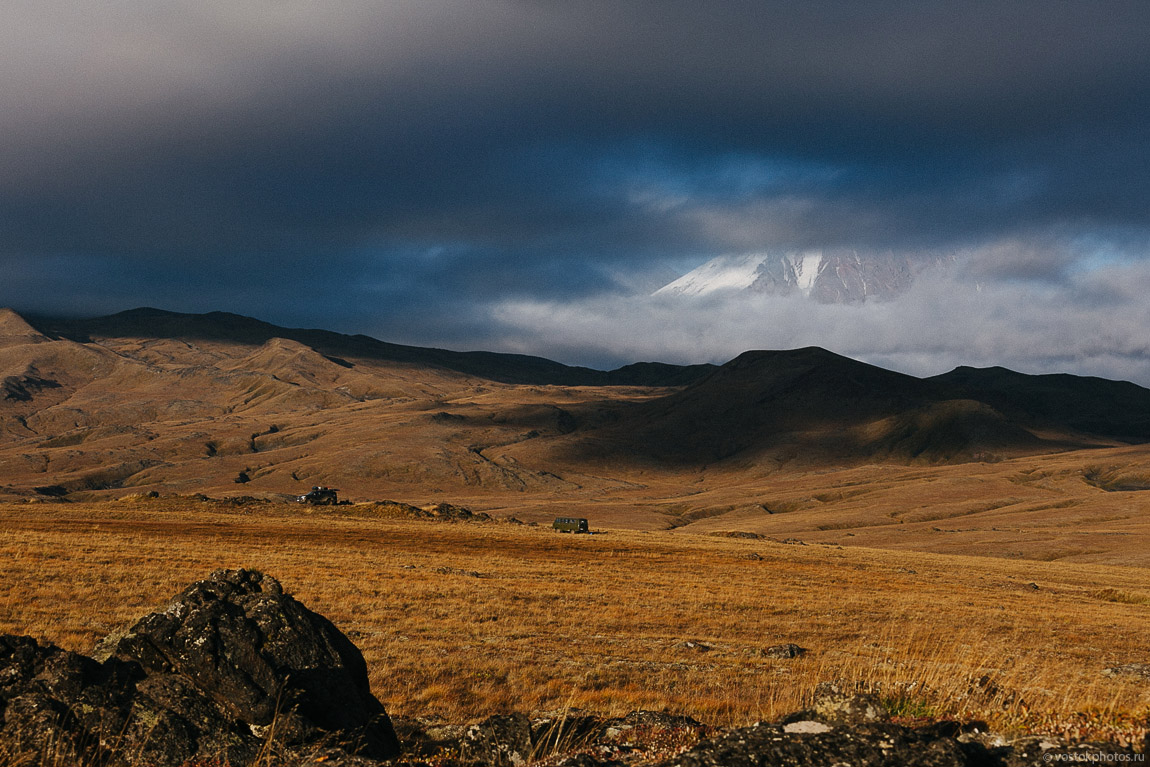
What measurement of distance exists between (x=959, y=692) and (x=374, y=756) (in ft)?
22.3

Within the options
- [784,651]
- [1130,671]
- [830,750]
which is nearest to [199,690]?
[830,750]

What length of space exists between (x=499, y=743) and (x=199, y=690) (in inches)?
136

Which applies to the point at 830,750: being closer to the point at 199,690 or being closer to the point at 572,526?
the point at 199,690

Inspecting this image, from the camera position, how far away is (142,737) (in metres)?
7.86

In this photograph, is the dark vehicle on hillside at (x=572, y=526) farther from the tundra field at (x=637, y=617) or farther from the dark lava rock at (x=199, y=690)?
the dark lava rock at (x=199, y=690)

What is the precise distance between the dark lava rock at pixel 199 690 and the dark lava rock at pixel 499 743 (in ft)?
3.49

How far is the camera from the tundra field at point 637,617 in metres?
13.1

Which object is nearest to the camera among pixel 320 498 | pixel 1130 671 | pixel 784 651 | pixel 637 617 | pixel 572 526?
pixel 1130 671

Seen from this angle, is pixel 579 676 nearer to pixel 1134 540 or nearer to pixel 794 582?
pixel 794 582

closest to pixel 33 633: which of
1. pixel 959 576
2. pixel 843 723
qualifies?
pixel 843 723

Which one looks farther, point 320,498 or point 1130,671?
point 320,498

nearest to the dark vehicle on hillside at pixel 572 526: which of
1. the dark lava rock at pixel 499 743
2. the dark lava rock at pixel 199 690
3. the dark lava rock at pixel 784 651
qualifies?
the dark lava rock at pixel 784 651

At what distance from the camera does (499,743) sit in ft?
27.8

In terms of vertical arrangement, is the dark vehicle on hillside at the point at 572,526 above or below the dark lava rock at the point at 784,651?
below
